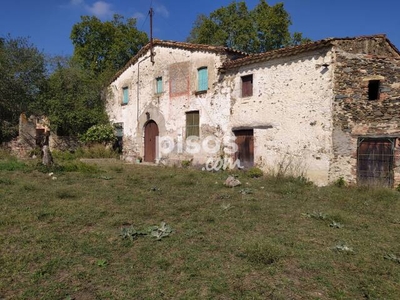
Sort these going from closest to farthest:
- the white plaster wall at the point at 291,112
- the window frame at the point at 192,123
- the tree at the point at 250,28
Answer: the white plaster wall at the point at 291,112 → the window frame at the point at 192,123 → the tree at the point at 250,28

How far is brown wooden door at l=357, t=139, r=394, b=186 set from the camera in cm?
927

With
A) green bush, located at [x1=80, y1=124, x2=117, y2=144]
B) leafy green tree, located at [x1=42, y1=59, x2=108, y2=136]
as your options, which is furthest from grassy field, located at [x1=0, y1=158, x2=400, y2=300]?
leafy green tree, located at [x1=42, y1=59, x2=108, y2=136]

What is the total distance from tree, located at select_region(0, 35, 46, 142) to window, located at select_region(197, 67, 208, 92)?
411 inches

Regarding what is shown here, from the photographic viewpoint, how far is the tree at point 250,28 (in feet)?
92.8

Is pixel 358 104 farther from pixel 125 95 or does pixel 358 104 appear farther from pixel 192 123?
pixel 125 95

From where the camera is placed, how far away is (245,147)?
12.6 m

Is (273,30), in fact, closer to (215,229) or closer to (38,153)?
(38,153)

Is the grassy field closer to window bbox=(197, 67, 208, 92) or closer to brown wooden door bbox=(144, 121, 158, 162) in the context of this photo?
window bbox=(197, 67, 208, 92)

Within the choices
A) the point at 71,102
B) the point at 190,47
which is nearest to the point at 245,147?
the point at 190,47

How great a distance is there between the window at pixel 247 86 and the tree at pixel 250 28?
1759cm

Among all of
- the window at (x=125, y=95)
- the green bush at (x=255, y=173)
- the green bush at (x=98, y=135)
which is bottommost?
the green bush at (x=255, y=173)

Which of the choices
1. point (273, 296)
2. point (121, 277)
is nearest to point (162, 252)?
point (121, 277)

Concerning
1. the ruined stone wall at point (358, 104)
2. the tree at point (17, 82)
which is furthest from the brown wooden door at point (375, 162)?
the tree at point (17, 82)

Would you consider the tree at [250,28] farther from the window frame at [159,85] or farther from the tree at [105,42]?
the window frame at [159,85]
